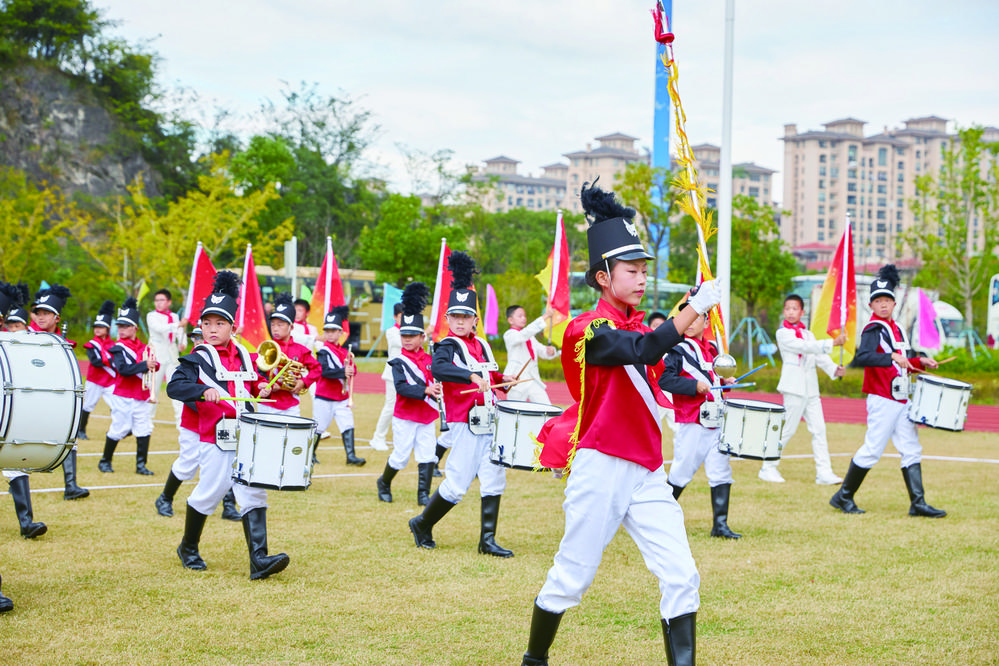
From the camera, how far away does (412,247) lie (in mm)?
37500

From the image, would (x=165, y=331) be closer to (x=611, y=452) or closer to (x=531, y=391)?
(x=531, y=391)

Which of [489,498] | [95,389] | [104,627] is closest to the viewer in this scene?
[104,627]

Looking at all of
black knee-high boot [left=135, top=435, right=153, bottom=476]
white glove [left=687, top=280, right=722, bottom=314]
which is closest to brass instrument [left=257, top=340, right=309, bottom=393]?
white glove [left=687, top=280, right=722, bottom=314]

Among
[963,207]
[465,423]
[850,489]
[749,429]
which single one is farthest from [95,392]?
[963,207]

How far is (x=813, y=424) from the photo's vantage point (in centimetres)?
1147

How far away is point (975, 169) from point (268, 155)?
3115 centimetres

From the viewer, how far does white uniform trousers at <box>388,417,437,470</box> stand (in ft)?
31.2

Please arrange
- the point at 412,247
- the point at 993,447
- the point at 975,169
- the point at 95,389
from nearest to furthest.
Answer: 1. the point at 95,389
2. the point at 993,447
3. the point at 975,169
4. the point at 412,247

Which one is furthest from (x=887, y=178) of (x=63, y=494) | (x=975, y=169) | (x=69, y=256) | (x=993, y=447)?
(x=63, y=494)

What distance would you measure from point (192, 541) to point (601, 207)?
4.07m

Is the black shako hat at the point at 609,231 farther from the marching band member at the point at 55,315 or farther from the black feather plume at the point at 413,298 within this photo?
the marching band member at the point at 55,315

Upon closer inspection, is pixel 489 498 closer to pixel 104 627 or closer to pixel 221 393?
pixel 221 393

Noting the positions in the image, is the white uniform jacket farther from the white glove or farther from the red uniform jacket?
the white glove

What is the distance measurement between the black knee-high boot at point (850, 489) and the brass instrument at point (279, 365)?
17.8 ft
